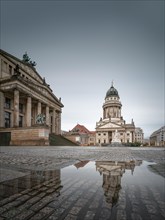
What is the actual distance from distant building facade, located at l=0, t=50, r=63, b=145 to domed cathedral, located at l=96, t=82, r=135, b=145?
47736 mm

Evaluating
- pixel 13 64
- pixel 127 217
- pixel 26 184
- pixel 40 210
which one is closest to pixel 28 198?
pixel 40 210

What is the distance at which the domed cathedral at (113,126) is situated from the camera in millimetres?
87694

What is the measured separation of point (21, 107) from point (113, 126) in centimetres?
6004

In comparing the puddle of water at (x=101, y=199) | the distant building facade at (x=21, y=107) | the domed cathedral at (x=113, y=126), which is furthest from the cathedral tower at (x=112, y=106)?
the puddle of water at (x=101, y=199)

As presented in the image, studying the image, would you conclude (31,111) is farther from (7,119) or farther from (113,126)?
(113,126)

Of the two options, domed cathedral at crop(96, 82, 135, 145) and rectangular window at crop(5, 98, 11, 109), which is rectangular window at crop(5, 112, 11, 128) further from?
domed cathedral at crop(96, 82, 135, 145)

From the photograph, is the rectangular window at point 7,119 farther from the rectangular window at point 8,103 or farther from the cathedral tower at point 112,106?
the cathedral tower at point 112,106

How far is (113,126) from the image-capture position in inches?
3423

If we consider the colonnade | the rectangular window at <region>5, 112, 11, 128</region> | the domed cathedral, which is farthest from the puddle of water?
the domed cathedral

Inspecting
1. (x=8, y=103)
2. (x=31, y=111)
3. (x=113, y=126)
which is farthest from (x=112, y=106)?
(x=8, y=103)

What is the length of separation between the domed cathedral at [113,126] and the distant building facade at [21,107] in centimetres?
4774

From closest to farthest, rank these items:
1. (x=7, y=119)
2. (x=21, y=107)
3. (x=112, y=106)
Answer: (x=7, y=119)
(x=21, y=107)
(x=112, y=106)

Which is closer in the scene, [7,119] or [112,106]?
[7,119]

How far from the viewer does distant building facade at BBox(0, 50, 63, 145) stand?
23234 millimetres
